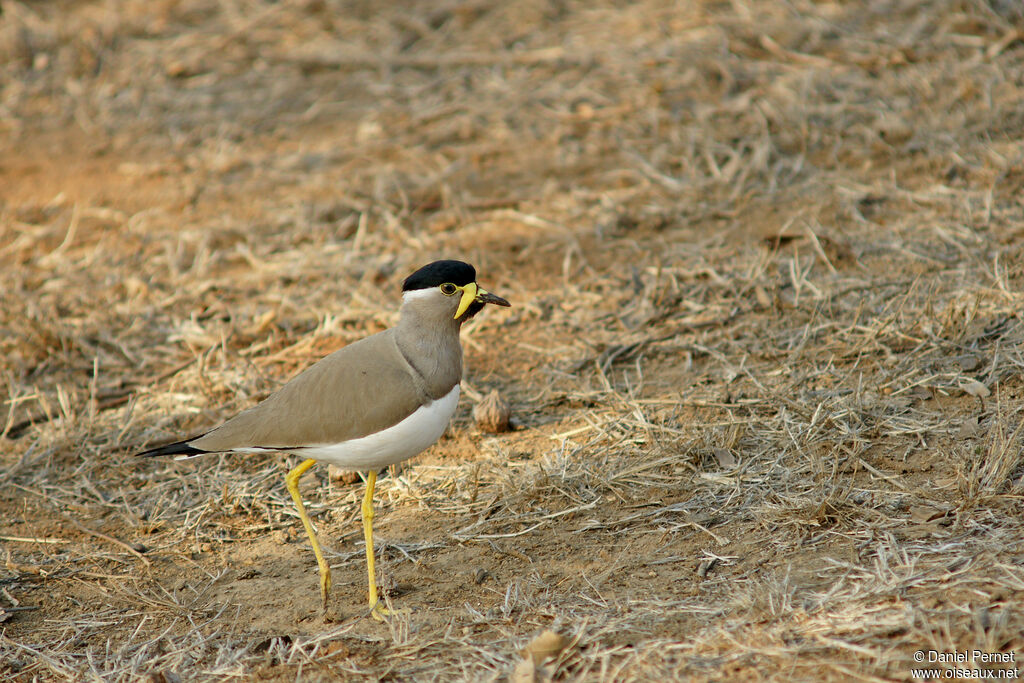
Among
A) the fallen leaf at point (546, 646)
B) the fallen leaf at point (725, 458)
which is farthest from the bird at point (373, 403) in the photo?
the fallen leaf at point (725, 458)

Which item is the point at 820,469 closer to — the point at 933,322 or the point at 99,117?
the point at 933,322

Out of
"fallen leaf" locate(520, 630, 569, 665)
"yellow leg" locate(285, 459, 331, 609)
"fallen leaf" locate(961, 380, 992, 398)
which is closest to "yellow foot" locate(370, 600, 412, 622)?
"yellow leg" locate(285, 459, 331, 609)

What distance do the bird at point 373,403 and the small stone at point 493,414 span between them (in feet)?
2.79

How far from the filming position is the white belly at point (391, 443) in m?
3.96

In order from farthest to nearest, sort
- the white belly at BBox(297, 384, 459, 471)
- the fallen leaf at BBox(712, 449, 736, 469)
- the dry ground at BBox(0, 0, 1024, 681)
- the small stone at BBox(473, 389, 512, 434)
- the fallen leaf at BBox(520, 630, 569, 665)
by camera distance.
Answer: the small stone at BBox(473, 389, 512, 434) → the fallen leaf at BBox(712, 449, 736, 469) → the white belly at BBox(297, 384, 459, 471) → the dry ground at BBox(0, 0, 1024, 681) → the fallen leaf at BBox(520, 630, 569, 665)

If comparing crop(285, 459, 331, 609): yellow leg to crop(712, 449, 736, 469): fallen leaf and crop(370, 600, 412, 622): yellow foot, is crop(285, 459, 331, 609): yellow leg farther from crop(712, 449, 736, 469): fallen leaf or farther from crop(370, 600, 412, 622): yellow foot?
crop(712, 449, 736, 469): fallen leaf

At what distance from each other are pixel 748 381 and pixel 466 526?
67.7 inches

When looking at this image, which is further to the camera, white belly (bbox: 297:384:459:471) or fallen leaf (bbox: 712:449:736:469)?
fallen leaf (bbox: 712:449:736:469)

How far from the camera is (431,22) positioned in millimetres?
10430

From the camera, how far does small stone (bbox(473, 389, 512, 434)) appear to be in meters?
5.12

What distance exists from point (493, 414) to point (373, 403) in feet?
3.89

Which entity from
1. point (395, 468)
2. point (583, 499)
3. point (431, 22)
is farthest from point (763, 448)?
point (431, 22)

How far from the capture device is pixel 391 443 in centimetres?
395

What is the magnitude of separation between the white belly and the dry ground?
1.82 feet
